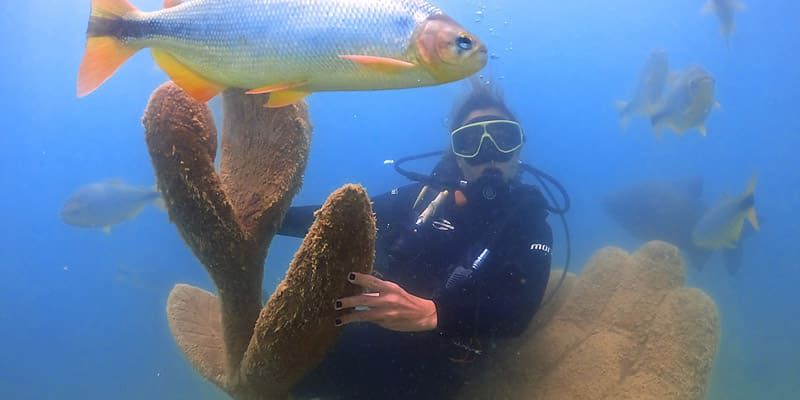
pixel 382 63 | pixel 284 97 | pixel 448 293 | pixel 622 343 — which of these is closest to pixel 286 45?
pixel 284 97

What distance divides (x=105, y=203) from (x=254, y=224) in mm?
7696

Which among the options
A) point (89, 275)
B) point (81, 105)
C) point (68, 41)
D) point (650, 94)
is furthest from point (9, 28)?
point (89, 275)

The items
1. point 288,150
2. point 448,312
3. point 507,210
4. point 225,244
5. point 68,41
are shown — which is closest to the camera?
point 225,244

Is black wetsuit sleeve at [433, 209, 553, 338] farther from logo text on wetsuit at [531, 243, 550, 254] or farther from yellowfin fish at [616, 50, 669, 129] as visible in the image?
yellowfin fish at [616, 50, 669, 129]

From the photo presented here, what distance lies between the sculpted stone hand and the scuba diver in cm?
37

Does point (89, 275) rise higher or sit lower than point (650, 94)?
lower

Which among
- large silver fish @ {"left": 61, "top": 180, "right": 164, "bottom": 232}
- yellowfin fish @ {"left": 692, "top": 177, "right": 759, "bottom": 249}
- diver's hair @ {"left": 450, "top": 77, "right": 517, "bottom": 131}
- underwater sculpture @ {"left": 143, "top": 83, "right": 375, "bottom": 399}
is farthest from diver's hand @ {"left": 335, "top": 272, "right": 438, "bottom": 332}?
large silver fish @ {"left": 61, "top": 180, "right": 164, "bottom": 232}

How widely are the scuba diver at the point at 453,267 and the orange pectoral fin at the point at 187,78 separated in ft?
4.13

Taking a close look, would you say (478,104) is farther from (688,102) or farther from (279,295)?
(279,295)

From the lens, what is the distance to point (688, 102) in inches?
279

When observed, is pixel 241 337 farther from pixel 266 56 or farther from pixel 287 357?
pixel 266 56

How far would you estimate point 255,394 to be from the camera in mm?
2514

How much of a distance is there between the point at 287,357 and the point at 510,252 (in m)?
2.20

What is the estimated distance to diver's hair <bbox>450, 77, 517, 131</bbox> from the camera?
17.5 feet
